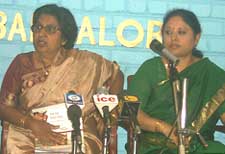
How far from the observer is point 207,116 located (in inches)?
124

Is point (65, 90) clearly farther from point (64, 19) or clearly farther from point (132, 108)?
point (132, 108)

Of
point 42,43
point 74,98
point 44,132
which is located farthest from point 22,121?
point 74,98

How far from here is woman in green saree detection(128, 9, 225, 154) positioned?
3.07m

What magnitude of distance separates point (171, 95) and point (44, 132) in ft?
2.41

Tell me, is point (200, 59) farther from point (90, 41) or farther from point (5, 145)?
point (5, 145)

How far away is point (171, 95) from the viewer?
10.5 feet

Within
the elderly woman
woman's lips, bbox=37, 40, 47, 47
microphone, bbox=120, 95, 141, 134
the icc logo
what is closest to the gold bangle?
the elderly woman

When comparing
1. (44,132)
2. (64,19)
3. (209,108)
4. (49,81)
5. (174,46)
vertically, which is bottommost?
(44,132)

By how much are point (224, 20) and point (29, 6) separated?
48.3 inches

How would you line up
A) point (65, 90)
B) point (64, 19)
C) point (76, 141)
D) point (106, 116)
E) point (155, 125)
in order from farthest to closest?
point (64, 19) < point (65, 90) < point (155, 125) < point (106, 116) < point (76, 141)

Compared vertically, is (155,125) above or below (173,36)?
below

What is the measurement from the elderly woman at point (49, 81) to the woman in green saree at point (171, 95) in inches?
9.4

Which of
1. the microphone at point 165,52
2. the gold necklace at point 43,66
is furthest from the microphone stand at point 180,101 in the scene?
the gold necklace at point 43,66

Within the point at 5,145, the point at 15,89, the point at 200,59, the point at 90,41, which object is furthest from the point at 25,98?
the point at 200,59
